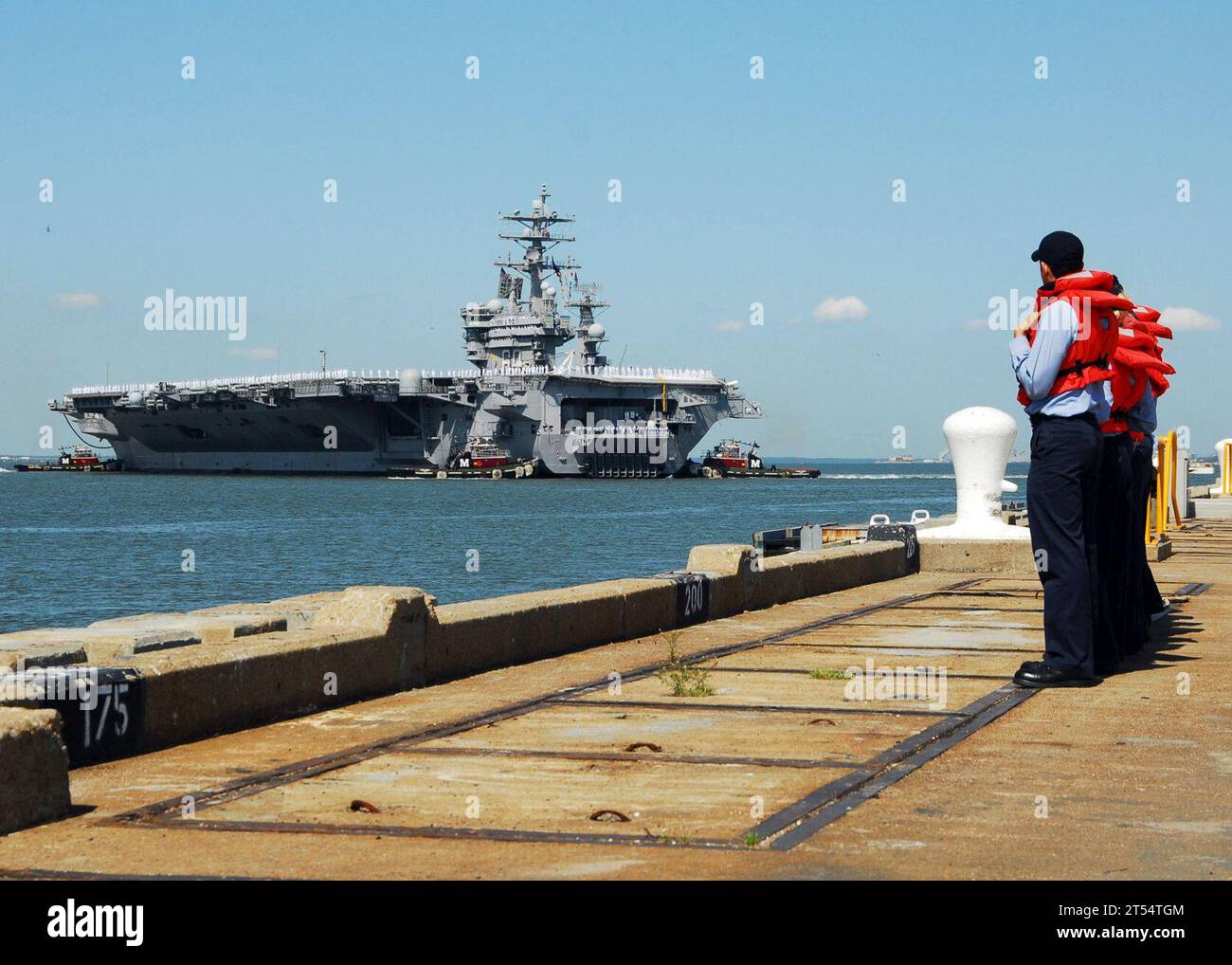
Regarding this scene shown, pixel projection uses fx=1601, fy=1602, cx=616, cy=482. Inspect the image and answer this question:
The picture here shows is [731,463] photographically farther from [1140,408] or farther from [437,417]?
[1140,408]

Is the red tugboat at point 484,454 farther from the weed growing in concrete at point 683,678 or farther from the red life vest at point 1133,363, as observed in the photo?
the weed growing in concrete at point 683,678

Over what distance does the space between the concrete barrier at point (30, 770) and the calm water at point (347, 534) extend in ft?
82.1

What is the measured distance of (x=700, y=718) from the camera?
7.70m

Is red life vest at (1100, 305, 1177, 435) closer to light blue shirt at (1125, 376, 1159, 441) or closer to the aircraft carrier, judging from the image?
light blue shirt at (1125, 376, 1159, 441)

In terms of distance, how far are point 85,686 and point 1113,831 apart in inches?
158

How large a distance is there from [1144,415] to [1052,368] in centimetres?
188

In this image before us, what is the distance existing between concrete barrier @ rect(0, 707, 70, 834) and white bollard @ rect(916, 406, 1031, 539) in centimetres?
1277

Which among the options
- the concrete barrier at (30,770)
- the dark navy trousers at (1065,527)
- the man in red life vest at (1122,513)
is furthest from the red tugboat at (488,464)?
the concrete barrier at (30,770)

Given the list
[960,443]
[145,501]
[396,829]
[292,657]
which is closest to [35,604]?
[960,443]

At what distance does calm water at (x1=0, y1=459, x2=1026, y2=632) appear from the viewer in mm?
38062

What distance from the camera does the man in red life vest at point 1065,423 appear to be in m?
8.70

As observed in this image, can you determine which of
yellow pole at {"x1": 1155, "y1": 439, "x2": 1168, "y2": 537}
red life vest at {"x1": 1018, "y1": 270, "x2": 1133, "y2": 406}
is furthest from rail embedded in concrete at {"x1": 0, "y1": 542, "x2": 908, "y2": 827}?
yellow pole at {"x1": 1155, "y1": 439, "x2": 1168, "y2": 537}

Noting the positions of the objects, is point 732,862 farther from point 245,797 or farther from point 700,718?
point 700,718

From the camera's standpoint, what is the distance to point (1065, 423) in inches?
347
